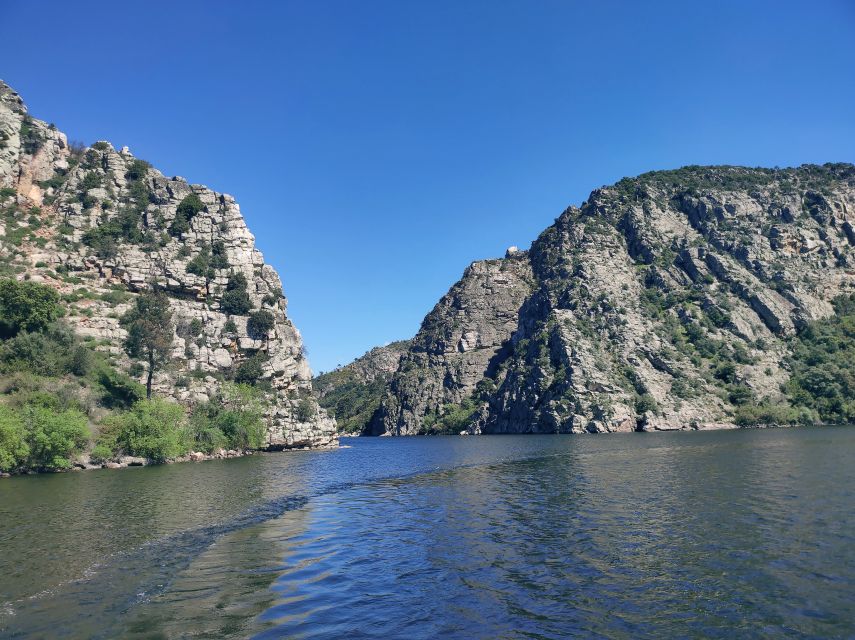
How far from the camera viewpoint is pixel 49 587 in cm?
1764

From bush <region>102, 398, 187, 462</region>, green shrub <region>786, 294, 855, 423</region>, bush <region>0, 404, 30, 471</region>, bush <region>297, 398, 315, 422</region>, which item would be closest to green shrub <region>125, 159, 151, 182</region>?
bush <region>297, 398, 315, 422</region>

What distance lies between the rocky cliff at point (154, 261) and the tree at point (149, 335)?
207cm

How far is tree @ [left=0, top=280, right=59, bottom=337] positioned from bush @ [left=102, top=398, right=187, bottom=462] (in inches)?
751

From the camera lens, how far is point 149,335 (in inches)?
3189

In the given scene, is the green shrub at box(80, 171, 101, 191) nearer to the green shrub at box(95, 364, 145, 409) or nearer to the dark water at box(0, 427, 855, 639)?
the green shrub at box(95, 364, 145, 409)

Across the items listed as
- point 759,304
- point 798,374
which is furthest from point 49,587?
point 759,304

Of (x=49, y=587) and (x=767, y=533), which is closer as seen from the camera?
(x=49, y=587)

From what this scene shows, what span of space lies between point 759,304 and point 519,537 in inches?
7316

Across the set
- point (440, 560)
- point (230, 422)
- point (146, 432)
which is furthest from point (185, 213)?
point (440, 560)

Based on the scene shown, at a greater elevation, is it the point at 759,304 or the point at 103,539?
the point at 759,304

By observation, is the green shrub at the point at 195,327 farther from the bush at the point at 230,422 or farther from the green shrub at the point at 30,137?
the green shrub at the point at 30,137

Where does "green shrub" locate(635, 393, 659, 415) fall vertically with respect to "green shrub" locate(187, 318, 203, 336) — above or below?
below

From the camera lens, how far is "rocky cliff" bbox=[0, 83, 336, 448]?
294ft

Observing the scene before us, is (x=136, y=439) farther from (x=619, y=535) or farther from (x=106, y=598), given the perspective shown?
(x=619, y=535)
